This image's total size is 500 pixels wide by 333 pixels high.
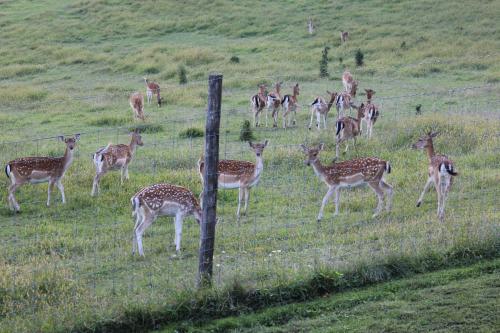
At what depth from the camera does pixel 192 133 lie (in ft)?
59.6

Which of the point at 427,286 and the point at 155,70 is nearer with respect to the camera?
the point at 427,286

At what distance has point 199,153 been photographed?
15719 millimetres

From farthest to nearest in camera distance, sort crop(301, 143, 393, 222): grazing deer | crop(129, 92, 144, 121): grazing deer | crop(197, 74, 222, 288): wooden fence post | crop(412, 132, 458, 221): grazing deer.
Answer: crop(129, 92, 144, 121): grazing deer
crop(301, 143, 393, 222): grazing deer
crop(412, 132, 458, 221): grazing deer
crop(197, 74, 222, 288): wooden fence post

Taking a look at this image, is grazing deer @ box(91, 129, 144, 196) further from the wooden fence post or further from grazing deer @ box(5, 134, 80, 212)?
the wooden fence post

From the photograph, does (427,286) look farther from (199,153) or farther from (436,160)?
(199,153)

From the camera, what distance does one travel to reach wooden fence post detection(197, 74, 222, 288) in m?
8.04

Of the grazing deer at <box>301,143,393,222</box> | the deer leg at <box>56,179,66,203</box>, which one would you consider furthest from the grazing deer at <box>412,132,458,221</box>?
the deer leg at <box>56,179,66,203</box>

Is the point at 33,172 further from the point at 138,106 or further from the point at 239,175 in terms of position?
the point at 138,106

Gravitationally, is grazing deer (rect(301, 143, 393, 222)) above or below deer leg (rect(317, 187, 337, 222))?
above

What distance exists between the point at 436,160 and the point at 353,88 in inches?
401

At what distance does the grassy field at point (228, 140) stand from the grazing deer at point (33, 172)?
0.27 metres

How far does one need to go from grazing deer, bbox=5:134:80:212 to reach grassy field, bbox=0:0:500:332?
10.8 inches

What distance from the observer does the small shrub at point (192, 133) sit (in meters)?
18.1

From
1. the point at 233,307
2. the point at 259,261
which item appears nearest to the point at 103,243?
the point at 259,261
